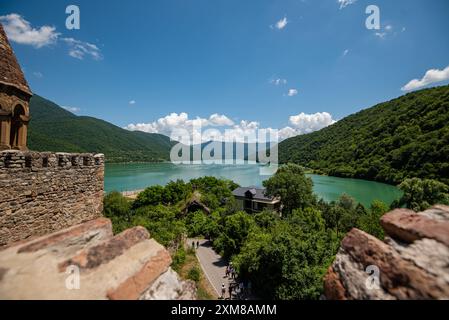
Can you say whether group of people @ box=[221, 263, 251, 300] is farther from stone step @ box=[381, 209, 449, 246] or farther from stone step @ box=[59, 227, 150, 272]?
stone step @ box=[381, 209, 449, 246]

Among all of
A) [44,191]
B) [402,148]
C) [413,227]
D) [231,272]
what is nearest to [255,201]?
[231,272]

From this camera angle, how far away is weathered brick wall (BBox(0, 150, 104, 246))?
5.11 meters

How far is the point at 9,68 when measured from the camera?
6.78 m

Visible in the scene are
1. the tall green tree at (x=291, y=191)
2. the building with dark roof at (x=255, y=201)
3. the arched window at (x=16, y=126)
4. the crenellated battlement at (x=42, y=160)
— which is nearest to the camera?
the crenellated battlement at (x=42, y=160)

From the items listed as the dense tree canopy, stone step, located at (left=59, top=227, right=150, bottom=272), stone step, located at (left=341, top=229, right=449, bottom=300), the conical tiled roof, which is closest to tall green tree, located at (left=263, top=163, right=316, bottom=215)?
the dense tree canopy

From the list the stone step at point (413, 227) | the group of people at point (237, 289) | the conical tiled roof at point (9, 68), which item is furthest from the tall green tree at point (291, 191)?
the stone step at point (413, 227)

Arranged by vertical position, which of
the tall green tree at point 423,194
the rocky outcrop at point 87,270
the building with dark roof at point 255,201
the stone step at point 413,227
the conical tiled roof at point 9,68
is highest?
the conical tiled roof at point 9,68

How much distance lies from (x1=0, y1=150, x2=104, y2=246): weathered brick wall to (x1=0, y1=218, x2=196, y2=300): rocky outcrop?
139 inches

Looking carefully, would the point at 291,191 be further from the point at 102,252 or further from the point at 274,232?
the point at 102,252

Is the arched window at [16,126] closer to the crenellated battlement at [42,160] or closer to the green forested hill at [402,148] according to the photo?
the crenellated battlement at [42,160]

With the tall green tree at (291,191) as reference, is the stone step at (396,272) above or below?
above

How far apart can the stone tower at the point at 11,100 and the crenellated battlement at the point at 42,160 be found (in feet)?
6.57

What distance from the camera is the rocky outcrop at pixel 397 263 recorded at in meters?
1.78

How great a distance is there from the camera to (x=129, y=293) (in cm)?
197
